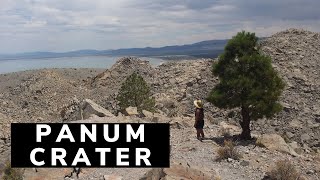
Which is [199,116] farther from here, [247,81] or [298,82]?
[298,82]

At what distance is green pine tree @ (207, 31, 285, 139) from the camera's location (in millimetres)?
19344

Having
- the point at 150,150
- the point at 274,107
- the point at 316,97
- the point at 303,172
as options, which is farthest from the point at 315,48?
the point at 150,150

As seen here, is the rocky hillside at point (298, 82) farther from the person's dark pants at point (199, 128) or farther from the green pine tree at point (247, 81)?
the person's dark pants at point (199, 128)

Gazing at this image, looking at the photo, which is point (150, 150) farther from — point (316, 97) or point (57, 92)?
point (57, 92)

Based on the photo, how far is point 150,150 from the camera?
13.8 meters

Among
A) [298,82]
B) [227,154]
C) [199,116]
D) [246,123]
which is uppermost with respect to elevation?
[298,82]

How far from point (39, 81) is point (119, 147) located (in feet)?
139

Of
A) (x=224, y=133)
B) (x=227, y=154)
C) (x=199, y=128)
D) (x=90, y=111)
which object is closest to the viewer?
(x=227, y=154)

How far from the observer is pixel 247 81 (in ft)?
63.0

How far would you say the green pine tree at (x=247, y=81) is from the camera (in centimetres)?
1934

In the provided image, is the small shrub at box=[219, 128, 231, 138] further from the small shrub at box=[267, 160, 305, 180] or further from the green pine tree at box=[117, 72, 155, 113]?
the green pine tree at box=[117, 72, 155, 113]

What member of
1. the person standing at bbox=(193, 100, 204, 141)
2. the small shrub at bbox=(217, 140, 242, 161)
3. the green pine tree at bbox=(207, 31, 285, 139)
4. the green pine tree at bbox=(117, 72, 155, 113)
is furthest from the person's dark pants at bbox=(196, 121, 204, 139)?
the green pine tree at bbox=(117, 72, 155, 113)

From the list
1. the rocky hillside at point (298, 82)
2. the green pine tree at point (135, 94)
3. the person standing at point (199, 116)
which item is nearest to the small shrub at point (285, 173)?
the person standing at point (199, 116)

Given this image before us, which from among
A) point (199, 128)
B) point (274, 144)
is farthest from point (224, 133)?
point (274, 144)
